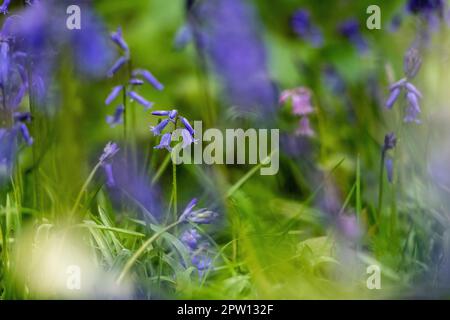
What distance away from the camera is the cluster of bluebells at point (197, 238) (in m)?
1.76

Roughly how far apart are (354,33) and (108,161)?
3.18 ft

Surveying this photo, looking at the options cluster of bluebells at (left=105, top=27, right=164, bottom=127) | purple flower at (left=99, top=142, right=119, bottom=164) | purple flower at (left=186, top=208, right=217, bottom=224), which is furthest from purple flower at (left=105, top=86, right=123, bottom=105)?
purple flower at (left=186, top=208, right=217, bottom=224)

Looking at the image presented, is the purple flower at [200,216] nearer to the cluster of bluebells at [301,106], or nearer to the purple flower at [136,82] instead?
the purple flower at [136,82]

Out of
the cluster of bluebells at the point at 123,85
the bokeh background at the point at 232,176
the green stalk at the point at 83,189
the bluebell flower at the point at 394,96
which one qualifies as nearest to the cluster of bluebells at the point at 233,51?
the bokeh background at the point at 232,176

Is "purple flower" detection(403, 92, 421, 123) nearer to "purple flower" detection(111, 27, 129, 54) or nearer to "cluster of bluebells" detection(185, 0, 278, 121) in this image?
"cluster of bluebells" detection(185, 0, 278, 121)

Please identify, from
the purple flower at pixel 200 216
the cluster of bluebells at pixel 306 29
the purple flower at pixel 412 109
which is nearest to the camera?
the purple flower at pixel 200 216

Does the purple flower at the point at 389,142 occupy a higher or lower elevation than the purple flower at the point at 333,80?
lower

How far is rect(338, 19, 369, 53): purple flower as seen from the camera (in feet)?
7.99

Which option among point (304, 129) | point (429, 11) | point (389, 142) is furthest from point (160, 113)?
point (429, 11)

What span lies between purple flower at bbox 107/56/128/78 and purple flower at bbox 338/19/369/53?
2.59 ft

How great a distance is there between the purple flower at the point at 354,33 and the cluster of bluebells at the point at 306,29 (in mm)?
139

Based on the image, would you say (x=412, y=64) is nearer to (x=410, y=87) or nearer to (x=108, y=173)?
(x=410, y=87)

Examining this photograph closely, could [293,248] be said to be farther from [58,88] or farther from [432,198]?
[58,88]

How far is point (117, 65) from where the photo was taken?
1.91 m
